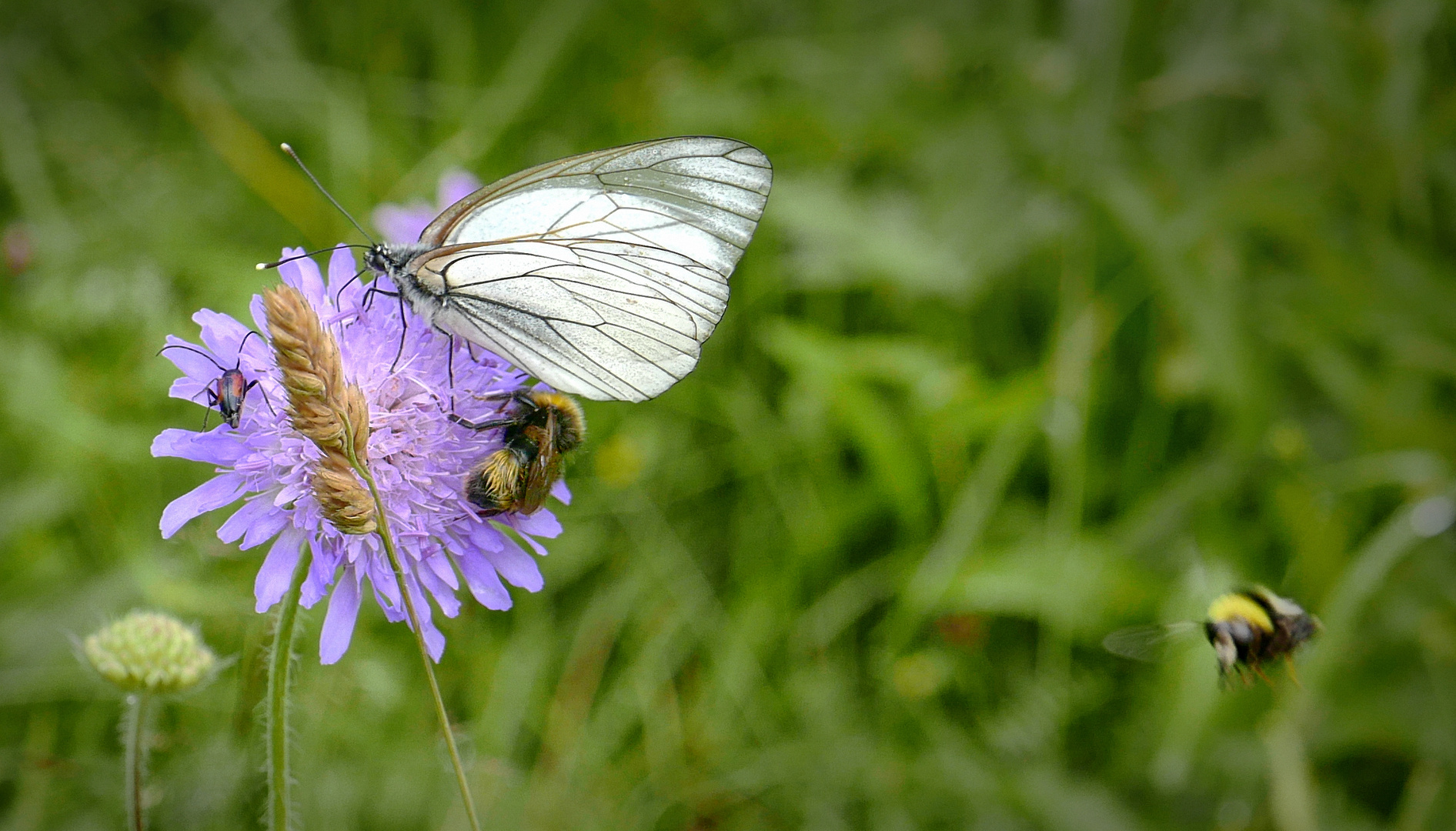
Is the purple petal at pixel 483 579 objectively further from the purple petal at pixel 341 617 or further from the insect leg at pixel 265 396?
the insect leg at pixel 265 396

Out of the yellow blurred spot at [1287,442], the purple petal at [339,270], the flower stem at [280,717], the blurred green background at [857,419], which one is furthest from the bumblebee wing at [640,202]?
the yellow blurred spot at [1287,442]

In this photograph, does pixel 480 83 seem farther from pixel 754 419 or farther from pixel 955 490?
pixel 955 490

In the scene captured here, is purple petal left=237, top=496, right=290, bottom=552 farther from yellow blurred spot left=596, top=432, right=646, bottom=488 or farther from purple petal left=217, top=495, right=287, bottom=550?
yellow blurred spot left=596, top=432, right=646, bottom=488

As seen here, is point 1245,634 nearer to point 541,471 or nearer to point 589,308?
point 541,471

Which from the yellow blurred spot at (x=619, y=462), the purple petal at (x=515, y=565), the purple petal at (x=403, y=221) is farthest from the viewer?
the yellow blurred spot at (x=619, y=462)

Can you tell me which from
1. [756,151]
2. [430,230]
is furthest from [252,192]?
[756,151]

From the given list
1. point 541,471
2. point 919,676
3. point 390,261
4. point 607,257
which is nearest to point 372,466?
point 541,471

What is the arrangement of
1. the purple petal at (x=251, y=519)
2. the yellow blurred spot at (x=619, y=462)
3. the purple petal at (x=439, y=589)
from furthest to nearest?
the yellow blurred spot at (x=619, y=462) < the purple petal at (x=439, y=589) < the purple petal at (x=251, y=519)
